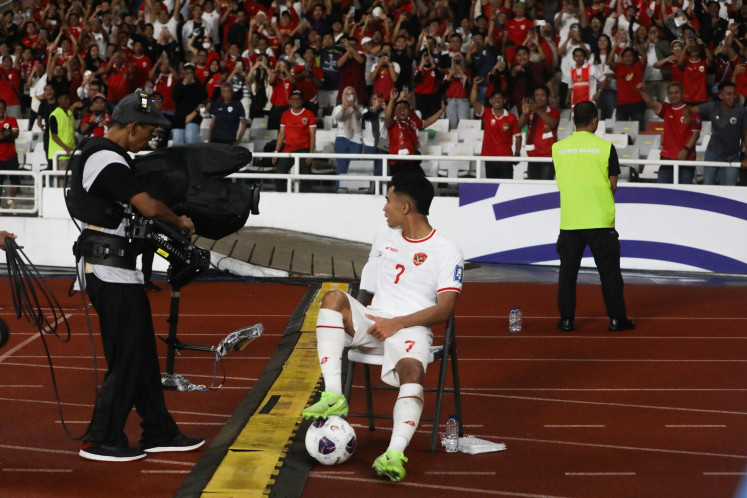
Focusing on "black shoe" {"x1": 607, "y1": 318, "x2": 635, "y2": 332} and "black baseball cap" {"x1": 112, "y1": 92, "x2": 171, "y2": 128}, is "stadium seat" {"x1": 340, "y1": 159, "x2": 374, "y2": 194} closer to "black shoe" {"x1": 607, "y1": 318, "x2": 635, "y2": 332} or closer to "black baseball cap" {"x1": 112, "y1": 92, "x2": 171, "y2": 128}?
"black shoe" {"x1": 607, "y1": 318, "x2": 635, "y2": 332}

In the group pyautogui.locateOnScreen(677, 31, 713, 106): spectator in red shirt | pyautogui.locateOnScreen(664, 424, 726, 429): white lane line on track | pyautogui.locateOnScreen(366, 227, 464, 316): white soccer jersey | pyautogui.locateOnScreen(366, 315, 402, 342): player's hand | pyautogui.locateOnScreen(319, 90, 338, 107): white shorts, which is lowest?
pyautogui.locateOnScreen(664, 424, 726, 429): white lane line on track

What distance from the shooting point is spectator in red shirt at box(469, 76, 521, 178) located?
16.2 metres

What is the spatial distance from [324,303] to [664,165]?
411 inches

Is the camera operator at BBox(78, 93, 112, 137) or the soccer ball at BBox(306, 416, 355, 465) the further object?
the camera operator at BBox(78, 93, 112, 137)

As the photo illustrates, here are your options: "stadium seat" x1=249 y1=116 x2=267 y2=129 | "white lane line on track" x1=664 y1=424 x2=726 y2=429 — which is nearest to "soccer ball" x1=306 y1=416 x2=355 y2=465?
"white lane line on track" x1=664 y1=424 x2=726 y2=429

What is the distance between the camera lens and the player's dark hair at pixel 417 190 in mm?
6387

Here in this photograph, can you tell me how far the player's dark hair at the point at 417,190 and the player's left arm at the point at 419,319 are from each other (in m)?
0.55

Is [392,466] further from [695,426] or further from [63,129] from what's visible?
[63,129]

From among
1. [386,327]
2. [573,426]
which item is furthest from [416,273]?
[573,426]

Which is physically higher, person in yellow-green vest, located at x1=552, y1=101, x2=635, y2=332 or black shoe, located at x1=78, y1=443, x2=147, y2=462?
person in yellow-green vest, located at x1=552, y1=101, x2=635, y2=332

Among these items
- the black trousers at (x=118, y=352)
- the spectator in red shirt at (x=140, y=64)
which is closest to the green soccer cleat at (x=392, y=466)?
the black trousers at (x=118, y=352)

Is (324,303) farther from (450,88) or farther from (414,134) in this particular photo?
(450,88)

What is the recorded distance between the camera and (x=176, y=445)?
20.2 ft

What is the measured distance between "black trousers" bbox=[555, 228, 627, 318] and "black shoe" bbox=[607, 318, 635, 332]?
0.09m
